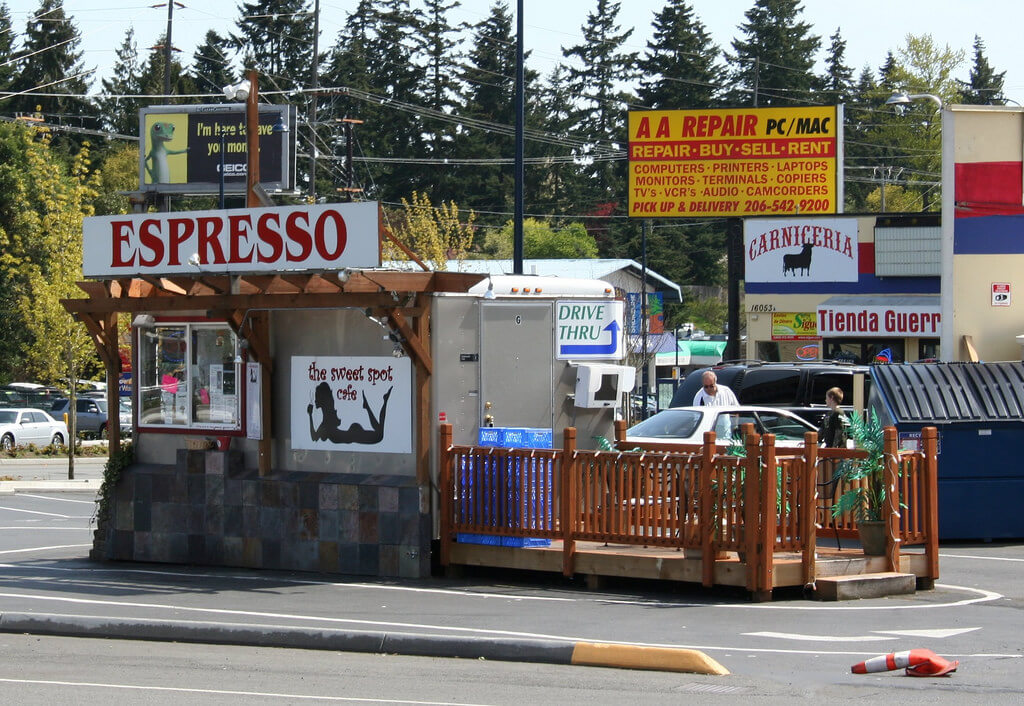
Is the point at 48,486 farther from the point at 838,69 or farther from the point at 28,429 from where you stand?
the point at 838,69

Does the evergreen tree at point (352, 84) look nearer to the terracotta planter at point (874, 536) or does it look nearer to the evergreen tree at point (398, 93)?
the evergreen tree at point (398, 93)

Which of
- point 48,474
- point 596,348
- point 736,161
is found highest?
point 736,161

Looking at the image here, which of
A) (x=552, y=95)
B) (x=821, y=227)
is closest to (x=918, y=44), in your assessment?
(x=552, y=95)

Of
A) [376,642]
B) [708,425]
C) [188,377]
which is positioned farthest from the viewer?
[708,425]

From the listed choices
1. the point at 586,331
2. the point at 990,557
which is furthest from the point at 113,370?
the point at 990,557

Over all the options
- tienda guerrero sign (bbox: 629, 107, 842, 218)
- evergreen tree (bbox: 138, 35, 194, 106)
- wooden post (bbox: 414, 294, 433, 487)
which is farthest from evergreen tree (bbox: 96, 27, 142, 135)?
wooden post (bbox: 414, 294, 433, 487)

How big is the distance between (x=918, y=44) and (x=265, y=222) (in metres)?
78.6

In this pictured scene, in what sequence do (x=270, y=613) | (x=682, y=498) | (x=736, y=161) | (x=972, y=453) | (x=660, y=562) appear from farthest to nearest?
(x=736, y=161) → (x=972, y=453) → (x=660, y=562) → (x=682, y=498) → (x=270, y=613)

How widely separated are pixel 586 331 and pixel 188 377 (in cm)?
473

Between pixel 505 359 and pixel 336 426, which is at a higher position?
pixel 505 359

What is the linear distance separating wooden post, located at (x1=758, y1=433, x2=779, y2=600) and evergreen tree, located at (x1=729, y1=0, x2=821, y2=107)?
73.5 m

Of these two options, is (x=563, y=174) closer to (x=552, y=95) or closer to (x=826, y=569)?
(x=552, y=95)

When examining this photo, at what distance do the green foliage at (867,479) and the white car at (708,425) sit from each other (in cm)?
348

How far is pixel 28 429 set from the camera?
4209 centimetres
